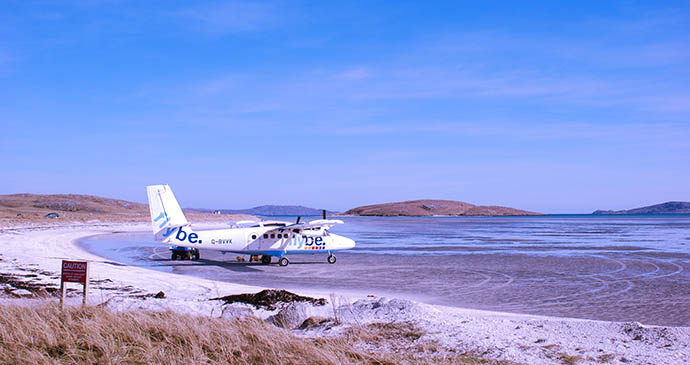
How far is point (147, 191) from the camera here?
26.4 metres

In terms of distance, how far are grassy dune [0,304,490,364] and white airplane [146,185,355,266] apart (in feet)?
52.1

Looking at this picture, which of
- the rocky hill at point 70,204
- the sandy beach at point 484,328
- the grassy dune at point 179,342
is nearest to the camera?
the grassy dune at point 179,342

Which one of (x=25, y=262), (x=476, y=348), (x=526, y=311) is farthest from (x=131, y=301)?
(x=25, y=262)

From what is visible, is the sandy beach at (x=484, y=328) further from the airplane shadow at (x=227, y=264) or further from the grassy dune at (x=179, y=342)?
the airplane shadow at (x=227, y=264)

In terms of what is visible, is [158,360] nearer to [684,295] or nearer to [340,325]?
[340,325]

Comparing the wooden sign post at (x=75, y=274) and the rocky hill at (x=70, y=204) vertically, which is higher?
the rocky hill at (x=70, y=204)

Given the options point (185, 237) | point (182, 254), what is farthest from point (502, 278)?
point (182, 254)

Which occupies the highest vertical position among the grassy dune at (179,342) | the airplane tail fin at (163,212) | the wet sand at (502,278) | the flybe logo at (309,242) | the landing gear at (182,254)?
the airplane tail fin at (163,212)

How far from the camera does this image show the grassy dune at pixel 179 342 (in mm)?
7609

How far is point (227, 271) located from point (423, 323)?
47.3 feet

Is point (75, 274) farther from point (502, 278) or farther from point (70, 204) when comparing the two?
point (70, 204)

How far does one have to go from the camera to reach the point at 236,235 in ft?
85.7

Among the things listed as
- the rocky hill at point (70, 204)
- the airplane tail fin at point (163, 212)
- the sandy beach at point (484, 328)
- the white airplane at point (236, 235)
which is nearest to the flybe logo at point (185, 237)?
the white airplane at point (236, 235)

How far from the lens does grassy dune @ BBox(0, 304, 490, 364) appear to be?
761 cm
